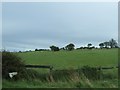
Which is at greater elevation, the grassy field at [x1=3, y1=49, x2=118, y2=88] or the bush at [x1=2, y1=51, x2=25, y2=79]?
the bush at [x1=2, y1=51, x2=25, y2=79]

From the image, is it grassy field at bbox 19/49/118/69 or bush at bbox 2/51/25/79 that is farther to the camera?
grassy field at bbox 19/49/118/69

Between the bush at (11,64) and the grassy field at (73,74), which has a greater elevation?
the bush at (11,64)

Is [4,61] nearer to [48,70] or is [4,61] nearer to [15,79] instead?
[15,79]

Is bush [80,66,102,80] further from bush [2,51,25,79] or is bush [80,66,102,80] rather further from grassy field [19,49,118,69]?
grassy field [19,49,118,69]

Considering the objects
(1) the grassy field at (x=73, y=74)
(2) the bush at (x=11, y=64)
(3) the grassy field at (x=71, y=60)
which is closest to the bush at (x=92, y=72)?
(1) the grassy field at (x=73, y=74)

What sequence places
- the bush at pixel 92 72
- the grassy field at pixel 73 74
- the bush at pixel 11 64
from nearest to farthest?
the grassy field at pixel 73 74 → the bush at pixel 11 64 → the bush at pixel 92 72

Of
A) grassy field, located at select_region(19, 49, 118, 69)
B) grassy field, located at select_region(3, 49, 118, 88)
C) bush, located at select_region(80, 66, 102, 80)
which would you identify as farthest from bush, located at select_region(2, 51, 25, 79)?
grassy field, located at select_region(19, 49, 118, 69)

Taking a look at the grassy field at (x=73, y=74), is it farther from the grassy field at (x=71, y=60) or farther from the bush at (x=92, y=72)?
the bush at (x=92, y=72)

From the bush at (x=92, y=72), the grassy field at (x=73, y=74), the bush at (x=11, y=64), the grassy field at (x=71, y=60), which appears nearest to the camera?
the grassy field at (x=73, y=74)

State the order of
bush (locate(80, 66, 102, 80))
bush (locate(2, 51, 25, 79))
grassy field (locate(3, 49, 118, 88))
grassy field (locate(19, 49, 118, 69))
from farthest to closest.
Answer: grassy field (locate(19, 49, 118, 69)), bush (locate(80, 66, 102, 80)), bush (locate(2, 51, 25, 79)), grassy field (locate(3, 49, 118, 88))

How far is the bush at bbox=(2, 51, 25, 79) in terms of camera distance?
21320 mm

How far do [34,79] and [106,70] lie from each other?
6.39 m

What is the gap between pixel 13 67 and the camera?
71.6ft

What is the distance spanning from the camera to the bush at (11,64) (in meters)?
21.3
